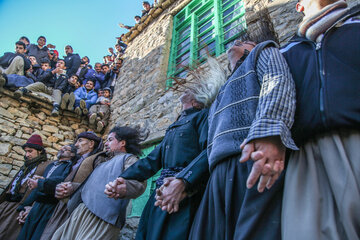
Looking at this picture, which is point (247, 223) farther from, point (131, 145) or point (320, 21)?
point (131, 145)

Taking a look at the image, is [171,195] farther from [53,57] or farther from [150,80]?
[53,57]

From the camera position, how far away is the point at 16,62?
5.83m

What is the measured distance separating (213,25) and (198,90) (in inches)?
122

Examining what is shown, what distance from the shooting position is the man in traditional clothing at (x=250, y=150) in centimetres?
89

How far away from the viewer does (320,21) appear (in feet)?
3.59

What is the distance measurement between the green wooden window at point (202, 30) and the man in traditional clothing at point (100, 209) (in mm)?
2317

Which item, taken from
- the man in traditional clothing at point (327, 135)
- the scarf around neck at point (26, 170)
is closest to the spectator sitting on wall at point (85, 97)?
the scarf around neck at point (26, 170)

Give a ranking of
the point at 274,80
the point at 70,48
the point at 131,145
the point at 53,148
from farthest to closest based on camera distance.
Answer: the point at 70,48
the point at 53,148
the point at 131,145
the point at 274,80

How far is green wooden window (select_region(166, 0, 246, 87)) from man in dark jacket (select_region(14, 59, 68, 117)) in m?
2.87

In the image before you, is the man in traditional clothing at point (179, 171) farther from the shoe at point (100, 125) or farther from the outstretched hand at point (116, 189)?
the shoe at point (100, 125)

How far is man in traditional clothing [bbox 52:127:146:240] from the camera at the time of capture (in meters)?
2.07

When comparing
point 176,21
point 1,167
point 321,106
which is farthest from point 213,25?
point 1,167

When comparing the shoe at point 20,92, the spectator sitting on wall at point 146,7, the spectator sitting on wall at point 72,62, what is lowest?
the shoe at point 20,92

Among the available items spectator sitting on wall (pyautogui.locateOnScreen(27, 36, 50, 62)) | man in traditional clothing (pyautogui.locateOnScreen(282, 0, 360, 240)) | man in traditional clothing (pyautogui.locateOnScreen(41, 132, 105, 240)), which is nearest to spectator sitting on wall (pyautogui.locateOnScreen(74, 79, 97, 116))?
spectator sitting on wall (pyautogui.locateOnScreen(27, 36, 50, 62))
